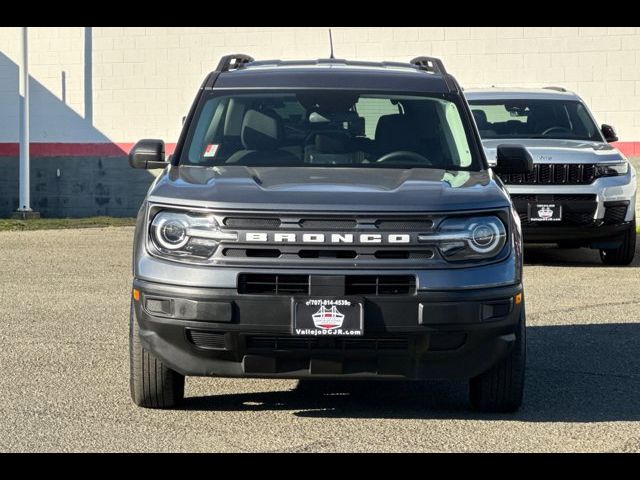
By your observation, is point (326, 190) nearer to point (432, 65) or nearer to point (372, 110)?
point (372, 110)

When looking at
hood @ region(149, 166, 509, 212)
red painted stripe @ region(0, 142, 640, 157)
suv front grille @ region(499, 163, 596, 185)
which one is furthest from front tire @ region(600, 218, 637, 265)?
red painted stripe @ region(0, 142, 640, 157)

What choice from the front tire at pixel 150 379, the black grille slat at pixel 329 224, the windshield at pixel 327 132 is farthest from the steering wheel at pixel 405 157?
the front tire at pixel 150 379

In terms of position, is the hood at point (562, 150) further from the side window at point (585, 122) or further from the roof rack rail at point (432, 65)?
the roof rack rail at point (432, 65)

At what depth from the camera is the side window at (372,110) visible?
7746 millimetres

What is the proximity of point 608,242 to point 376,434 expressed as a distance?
8.23m

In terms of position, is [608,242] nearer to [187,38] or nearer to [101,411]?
[101,411]

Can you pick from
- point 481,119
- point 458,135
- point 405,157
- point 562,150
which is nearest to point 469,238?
point 405,157

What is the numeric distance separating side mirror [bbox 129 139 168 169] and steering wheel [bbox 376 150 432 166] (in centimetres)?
124

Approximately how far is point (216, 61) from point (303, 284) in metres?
17.0

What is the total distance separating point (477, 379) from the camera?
675 cm

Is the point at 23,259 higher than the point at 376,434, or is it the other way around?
the point at 376,434

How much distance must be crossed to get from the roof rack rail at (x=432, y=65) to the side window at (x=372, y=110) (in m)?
0.50

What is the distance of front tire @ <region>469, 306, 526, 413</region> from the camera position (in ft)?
21.6
